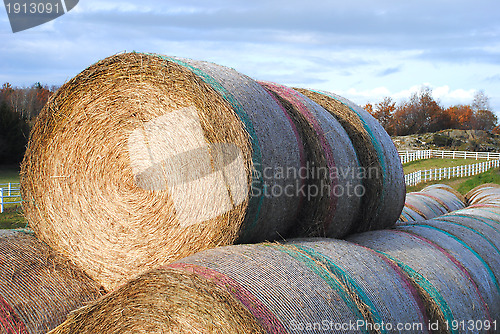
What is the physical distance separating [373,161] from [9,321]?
334cm

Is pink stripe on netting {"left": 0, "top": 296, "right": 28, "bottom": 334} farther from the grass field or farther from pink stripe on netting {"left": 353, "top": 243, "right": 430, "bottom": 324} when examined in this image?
the grass field

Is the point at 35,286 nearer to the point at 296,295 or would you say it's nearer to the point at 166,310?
the point at 166,310

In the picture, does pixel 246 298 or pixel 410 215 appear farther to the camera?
pixel 410 215

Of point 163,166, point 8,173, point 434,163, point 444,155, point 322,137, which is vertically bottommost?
point 434,163

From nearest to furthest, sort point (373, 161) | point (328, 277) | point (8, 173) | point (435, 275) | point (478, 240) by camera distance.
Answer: point (328, 277), point (435, 275), point (373, 161), point (478, 240), point (8, 173)

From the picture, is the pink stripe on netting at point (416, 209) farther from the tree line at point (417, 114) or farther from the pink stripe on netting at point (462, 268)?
the tree line at point (417, 114)

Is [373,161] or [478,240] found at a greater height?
[373,161]

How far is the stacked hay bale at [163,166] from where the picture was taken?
316 cm

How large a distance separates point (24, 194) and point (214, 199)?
6.39 ft

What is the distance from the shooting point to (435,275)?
3.69 m

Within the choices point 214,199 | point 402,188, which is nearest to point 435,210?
point 402,188

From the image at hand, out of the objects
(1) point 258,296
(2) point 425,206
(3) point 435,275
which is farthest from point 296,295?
(2) point 425,206

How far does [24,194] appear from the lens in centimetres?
410

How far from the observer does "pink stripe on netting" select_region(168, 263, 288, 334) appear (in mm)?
2229
